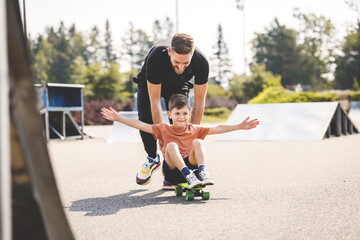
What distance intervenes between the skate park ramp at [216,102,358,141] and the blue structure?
5.09 meters

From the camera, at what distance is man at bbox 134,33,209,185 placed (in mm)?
4324

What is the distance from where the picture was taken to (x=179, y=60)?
12.9 ft

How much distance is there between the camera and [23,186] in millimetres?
1268

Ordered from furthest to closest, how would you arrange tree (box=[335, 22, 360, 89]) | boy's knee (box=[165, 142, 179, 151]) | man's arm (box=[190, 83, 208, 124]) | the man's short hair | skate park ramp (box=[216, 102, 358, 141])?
tree (box=[335, 22, 360, 89])
skate park ramp (box=[216, 102, 358, 141])
man's arm (box=[190, 83, 208, 124])
boy's knee (box=[165, 142, 179, 151])
the man's short hair

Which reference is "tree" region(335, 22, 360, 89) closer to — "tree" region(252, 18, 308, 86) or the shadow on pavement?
"tree" region(252, 18, 308, 86)

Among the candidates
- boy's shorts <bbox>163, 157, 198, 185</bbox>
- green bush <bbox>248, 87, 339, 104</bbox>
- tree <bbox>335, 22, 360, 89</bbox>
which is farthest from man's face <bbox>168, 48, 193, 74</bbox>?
tree <bbox>335, 22, 360, 89</bbox>

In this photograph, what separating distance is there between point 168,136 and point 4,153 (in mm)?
3165

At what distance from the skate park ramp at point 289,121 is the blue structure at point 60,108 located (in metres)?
5.09

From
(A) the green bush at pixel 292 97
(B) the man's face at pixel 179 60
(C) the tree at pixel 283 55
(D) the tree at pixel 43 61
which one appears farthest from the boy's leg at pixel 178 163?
(C) the tree at pixel 283 55

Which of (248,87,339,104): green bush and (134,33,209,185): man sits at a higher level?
(134,33,209,185): man

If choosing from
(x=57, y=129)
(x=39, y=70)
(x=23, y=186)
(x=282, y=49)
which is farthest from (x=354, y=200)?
(x=282, y=49)

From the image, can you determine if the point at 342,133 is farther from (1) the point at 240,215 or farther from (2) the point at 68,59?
(2) the point at 68,59

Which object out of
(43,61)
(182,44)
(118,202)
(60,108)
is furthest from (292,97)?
(43,61)

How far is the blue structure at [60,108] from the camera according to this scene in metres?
13.2
